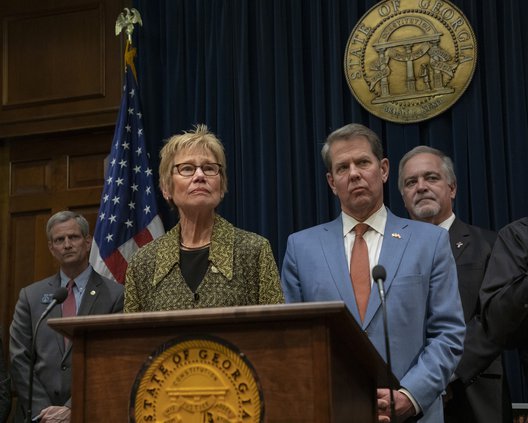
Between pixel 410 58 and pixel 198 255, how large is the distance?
260 cm

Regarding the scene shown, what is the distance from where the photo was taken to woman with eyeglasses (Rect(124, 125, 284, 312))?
8.61 feet

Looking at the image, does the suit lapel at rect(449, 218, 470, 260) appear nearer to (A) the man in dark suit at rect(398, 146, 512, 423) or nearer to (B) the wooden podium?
(A) the man in dark suit at rect(398, 146, 512, 423)

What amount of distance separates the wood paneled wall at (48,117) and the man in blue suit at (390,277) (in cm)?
293

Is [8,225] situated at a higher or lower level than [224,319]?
higher

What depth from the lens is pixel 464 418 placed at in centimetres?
352

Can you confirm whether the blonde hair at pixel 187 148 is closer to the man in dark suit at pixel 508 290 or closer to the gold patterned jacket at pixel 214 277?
the gold patterned jacket at pixel 214 277

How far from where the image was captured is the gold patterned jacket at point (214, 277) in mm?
2607

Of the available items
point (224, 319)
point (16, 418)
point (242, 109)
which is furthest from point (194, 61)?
point (224, 319)

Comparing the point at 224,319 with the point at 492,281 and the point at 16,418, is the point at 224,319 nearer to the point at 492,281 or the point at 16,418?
the point at 492,281

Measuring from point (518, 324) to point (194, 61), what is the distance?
2.95m

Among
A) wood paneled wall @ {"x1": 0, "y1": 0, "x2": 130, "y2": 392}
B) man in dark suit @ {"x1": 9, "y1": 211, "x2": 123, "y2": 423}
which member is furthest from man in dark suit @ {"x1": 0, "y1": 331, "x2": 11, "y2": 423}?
wood paneled wall @ {"x1": 0, "y1": 0, "x2": 130, "y2": 392}

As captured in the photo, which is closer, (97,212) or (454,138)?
(454,138)

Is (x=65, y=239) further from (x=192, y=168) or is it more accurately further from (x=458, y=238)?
(x=458, y=238)

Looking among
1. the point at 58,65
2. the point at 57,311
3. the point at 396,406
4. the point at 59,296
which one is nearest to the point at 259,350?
the point at 396,406
